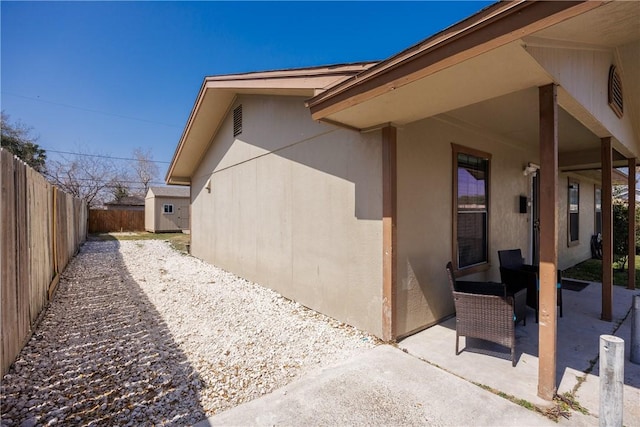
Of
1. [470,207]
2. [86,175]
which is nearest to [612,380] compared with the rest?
[470,207]

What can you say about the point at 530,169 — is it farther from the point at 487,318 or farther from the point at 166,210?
the point at 166,210

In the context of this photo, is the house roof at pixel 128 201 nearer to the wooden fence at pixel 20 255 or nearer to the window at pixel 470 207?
the wooden fence at pixel 20 255

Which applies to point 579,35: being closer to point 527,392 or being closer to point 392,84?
point 392,84

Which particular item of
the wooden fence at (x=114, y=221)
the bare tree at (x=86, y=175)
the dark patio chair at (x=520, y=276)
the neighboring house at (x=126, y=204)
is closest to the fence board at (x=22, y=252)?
the dark patio chair at (x=520, y=276)

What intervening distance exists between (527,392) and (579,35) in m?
2.96

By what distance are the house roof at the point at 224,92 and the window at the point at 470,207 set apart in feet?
6.95

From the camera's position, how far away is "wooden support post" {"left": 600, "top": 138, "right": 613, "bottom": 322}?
408 cm

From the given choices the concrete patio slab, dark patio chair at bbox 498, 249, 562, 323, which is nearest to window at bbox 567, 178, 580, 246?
dark patio chair at bbox 498, 249, 562, 323

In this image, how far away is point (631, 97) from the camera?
16.4 ft

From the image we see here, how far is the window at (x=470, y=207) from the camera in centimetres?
433

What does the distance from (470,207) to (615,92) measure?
2516mm

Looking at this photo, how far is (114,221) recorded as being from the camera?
22.8 m

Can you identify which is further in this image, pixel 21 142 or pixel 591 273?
pixel 21 142

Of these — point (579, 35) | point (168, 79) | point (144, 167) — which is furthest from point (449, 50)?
point (144, 167)
